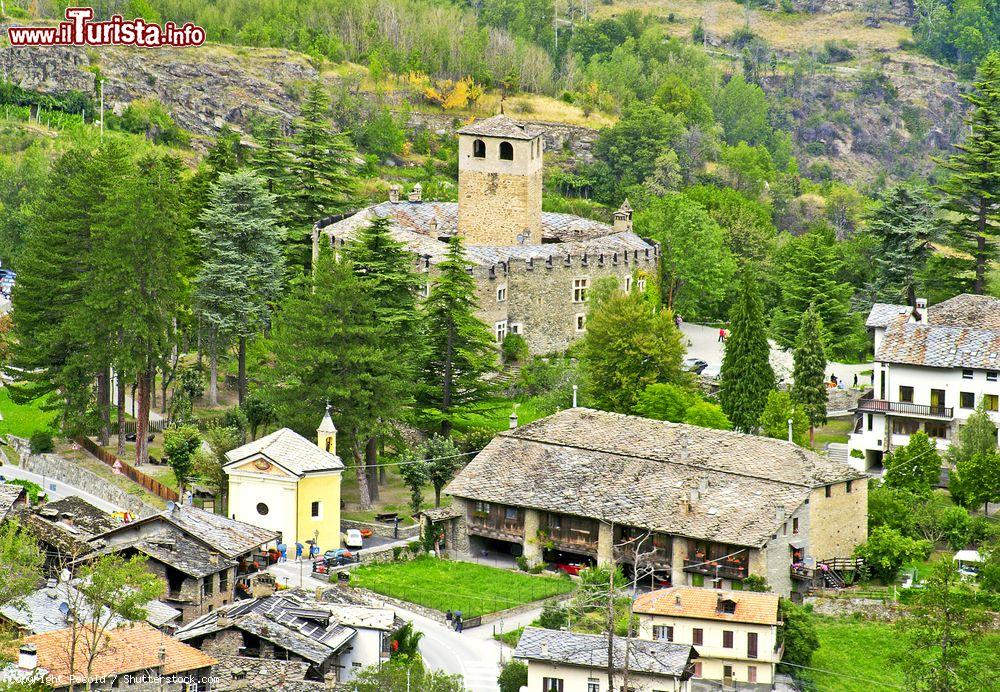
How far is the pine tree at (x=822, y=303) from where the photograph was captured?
111125 mm

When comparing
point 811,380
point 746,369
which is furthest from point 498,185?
point 811,380

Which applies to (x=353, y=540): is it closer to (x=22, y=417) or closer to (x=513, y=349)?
(x=513, y=349)

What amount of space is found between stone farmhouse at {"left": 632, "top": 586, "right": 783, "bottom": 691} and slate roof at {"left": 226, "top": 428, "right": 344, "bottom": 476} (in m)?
16.8

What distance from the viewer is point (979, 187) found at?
112 meters

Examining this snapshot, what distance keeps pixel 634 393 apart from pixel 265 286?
754 inches

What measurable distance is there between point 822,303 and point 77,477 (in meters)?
38.4

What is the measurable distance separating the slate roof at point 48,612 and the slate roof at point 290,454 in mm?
9796

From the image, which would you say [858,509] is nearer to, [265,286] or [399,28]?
[265,286]

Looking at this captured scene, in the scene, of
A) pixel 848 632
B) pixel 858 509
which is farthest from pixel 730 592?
→ pixel 858 509

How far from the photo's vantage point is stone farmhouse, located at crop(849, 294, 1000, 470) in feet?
320

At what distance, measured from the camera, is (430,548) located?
89.5 m

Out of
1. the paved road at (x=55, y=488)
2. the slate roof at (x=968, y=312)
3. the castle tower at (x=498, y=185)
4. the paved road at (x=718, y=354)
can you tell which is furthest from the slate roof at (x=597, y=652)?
the castle tower at (x=498, y=185)

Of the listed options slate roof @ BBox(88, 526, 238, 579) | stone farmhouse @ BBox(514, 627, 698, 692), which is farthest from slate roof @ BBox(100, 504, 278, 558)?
stone farmhouse @ BBox(514, 627, 698, 692)

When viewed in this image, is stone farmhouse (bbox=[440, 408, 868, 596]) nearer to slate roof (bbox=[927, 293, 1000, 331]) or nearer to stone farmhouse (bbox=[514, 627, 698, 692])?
stone farmhouse (bbox=[514, 627, 698, 692])
